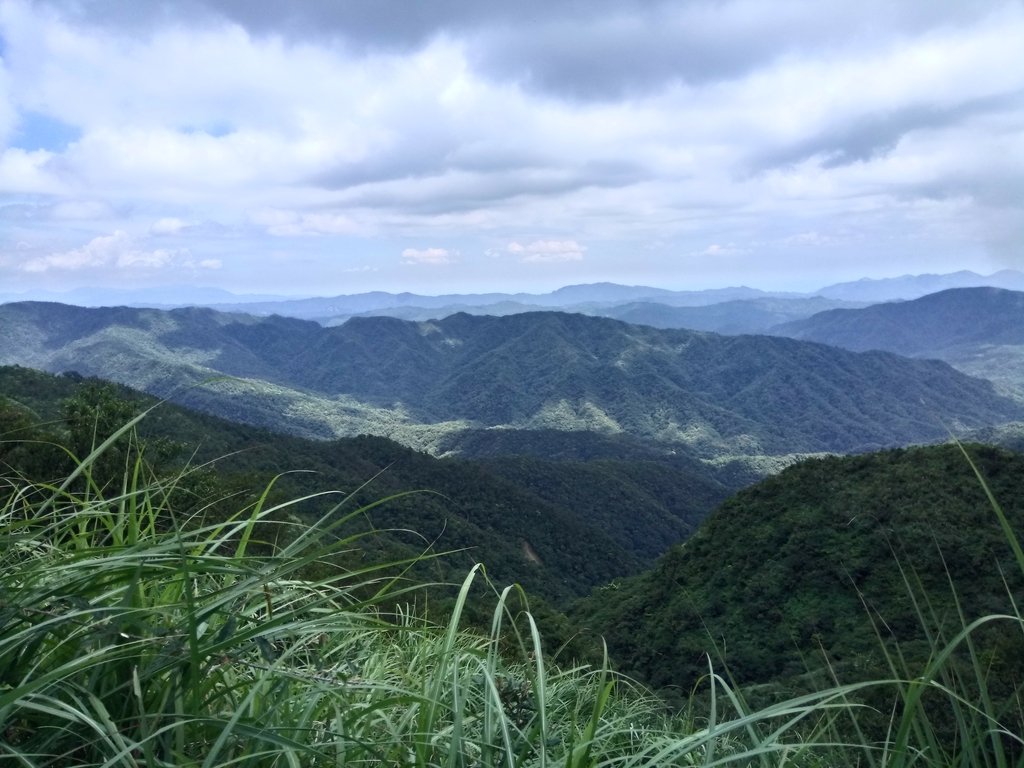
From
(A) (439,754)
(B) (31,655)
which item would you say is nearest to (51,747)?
(B) (31,655)

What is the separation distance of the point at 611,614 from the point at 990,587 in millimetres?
17025

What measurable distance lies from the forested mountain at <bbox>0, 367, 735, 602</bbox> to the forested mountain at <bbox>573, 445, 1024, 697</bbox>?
31.1 feet

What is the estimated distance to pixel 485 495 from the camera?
69812 millimetres

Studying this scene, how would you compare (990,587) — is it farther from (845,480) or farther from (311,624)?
(311,624)

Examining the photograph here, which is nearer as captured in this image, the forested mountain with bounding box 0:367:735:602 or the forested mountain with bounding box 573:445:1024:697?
the forested mountain with bounding box 573:445:1024:697

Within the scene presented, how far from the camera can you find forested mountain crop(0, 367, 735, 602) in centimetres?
4456

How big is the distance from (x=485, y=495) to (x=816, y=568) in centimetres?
4081

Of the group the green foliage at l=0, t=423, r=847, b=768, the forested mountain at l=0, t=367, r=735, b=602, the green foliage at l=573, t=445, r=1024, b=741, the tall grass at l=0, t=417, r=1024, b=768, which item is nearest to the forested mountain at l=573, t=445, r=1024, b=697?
the green foliage at l=573, t=445, r=1024, b=741

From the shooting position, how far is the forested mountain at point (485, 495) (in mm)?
44562

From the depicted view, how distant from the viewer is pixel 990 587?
25.1 metres

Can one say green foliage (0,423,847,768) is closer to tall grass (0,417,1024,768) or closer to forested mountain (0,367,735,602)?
tall grass (0,417,1024,768)

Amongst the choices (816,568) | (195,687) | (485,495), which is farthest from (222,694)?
(485,495)

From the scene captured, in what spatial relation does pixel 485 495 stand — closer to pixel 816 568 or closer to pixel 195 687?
pixel 816 568

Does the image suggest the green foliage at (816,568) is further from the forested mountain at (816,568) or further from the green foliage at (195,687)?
the green foliage at (195,687)
